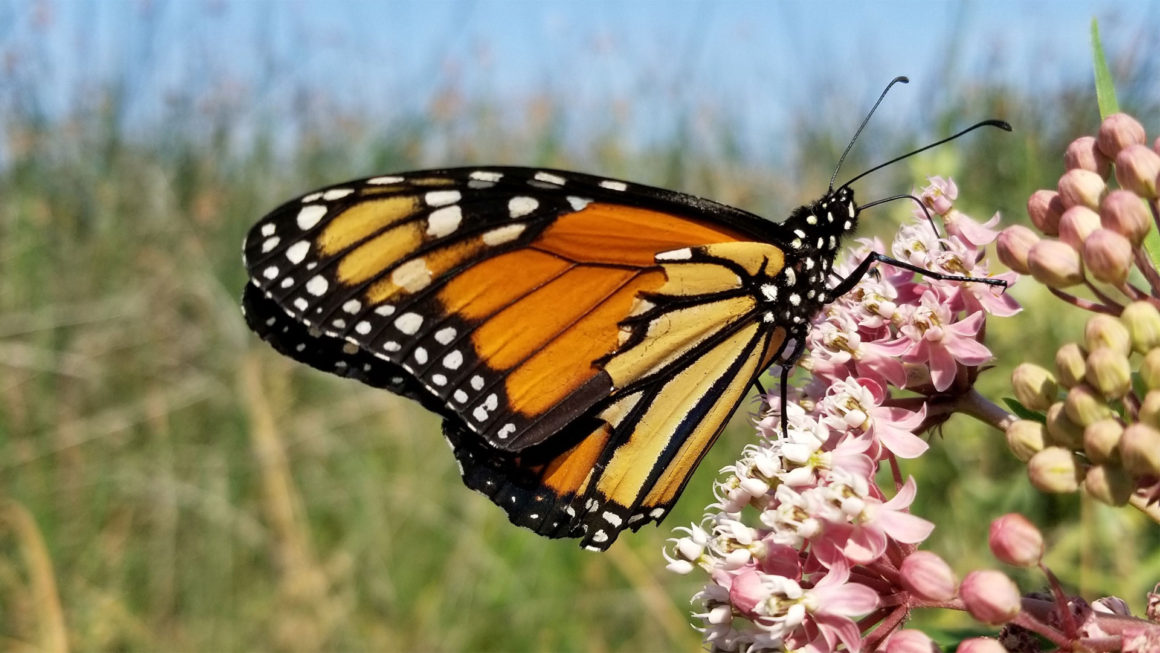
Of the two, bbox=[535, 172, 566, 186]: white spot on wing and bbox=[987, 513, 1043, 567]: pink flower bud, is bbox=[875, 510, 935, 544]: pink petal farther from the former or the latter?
bbox=[535, 172, 566, 186]: white spot on wing

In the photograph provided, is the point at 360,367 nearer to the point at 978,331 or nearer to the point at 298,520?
the point at 978,331

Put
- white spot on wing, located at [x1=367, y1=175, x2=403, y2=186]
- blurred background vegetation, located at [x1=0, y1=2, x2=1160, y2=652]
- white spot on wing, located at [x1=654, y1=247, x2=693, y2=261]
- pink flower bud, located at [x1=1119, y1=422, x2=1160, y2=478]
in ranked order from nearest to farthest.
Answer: pink flower bud, located at [x1=1119, y1=422, x2=1160, y2=478] → white spot on wing, located at [x1=367, y1=175, x2=403, y2=186] → white spot on wing, located at [x1=654, y1=247, x2=693, y2=261] → blurred background vegetation, located at [x1=0, y1=2, x2=1160, y2=652]

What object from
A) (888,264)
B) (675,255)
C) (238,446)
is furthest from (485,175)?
(238,446)

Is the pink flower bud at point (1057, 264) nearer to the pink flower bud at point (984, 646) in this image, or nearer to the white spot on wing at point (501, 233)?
the pink flower bud at point (984, 646)

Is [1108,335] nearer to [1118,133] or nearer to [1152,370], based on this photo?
[1152,370]

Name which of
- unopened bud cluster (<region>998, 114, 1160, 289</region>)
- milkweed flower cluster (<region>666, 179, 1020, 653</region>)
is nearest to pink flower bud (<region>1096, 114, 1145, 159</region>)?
unopened bud cluster (<region>998, 114, 1160, 289</region>)

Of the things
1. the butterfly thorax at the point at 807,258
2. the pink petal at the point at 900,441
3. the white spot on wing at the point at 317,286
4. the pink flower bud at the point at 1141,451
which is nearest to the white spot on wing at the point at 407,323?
the white spot on wing at the point at 317,286

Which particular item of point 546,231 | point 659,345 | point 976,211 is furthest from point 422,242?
point 976,211
